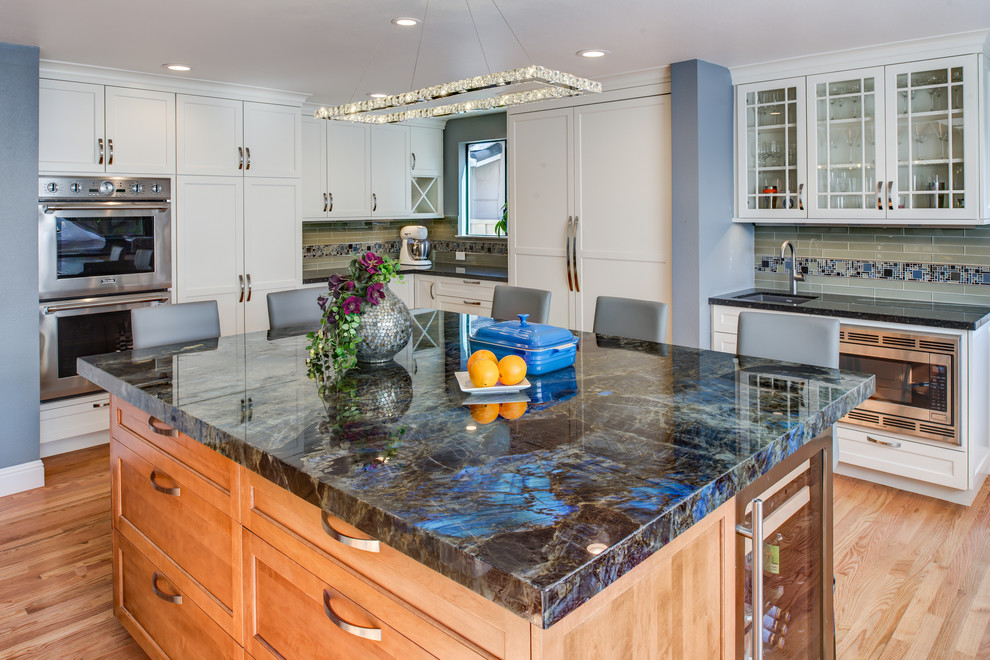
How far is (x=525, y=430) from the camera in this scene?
1.61 metres

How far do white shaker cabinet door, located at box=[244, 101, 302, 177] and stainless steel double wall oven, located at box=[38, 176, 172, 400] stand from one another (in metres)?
0.64

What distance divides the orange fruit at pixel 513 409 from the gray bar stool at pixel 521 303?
5.08 feet

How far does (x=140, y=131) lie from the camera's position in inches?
170

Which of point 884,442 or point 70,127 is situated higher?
point 70,127

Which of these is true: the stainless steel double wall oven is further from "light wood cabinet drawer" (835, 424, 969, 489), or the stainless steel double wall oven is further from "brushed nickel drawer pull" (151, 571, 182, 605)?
"light wood cabinet drawer" (835, 424, 969, 489)

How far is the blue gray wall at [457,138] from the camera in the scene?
611 centimetres

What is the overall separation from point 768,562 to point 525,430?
0.65 meters

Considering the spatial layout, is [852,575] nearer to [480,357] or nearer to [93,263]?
[480,357]

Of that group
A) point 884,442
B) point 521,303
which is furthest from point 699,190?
point 884,442

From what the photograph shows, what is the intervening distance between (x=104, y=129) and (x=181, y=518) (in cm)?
310

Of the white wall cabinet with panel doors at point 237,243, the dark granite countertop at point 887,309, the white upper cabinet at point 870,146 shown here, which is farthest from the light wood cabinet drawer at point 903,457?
the white wall cabinet with panel doors at point 237,243

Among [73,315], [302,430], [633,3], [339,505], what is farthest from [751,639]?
[73,315]

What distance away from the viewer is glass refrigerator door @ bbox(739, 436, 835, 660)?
1603 mm

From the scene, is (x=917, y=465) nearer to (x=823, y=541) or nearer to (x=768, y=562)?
(x=823, y=541)
